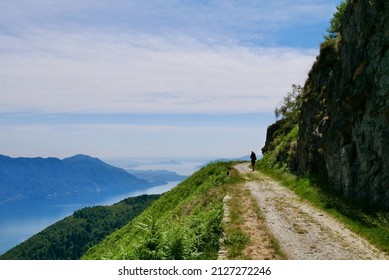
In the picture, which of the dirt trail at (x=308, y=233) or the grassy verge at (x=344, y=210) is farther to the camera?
the grassy verge at (x=344, y=210)

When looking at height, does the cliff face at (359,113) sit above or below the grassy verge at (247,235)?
above

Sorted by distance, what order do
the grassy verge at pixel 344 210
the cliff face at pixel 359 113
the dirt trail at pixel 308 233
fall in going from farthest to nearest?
the cliff face at pixel 359 113
the grassy verge at pixel 344 210
the dirt trail at pixel 308 233

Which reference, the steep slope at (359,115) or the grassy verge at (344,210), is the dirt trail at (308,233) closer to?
the grassy verge at (344,210)

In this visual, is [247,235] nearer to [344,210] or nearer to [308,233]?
[308,233]

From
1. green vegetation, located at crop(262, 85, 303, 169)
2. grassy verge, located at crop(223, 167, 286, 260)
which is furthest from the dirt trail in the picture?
green vegetation, located at crop(262, 85, 303, 169)

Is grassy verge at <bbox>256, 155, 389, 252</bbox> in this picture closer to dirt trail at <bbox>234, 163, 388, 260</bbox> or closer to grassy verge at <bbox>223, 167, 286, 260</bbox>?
dirt trail at <bbox>234, 163, 388, 260</bbox>

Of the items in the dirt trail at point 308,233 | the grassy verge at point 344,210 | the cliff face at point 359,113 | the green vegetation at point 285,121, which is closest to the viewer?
the dirt trail at point 308,233

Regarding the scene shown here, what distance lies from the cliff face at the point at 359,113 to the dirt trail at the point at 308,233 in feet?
10.7

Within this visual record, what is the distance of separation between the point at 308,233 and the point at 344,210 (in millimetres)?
4731

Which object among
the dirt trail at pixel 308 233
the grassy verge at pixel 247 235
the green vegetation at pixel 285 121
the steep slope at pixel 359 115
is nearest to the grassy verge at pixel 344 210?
the dirt trail at pixel 308 233

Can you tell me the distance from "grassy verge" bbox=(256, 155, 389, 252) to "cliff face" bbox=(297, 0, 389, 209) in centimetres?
79

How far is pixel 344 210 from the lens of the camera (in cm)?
2098

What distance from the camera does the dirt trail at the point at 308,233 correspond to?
14781 millimetres
